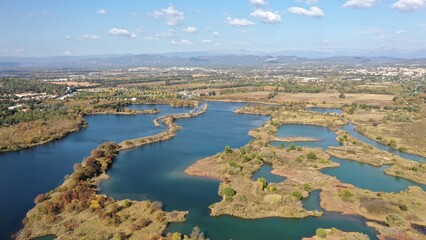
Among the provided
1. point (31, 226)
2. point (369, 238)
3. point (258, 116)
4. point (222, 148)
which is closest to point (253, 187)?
point (369, 238)

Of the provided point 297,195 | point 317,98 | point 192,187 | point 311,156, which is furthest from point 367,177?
point 317,98

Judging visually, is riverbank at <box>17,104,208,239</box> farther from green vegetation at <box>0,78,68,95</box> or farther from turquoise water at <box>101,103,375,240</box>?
green vegetation at <box>0,78,68,95</box>

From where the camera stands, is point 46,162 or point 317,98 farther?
point 317,98

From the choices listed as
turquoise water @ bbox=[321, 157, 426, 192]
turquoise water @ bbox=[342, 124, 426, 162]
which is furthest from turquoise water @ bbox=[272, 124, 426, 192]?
turquoise water @ bbox=[342, 124, 426, 162]

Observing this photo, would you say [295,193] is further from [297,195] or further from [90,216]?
[90,216]

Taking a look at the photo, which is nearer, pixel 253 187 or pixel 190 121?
pixel 253 187

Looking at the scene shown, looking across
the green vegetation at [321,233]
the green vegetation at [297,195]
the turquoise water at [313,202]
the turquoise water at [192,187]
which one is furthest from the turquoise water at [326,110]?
the green vegetation at [321,233]

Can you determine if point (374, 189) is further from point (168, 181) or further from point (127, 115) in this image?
point (127, 115)
